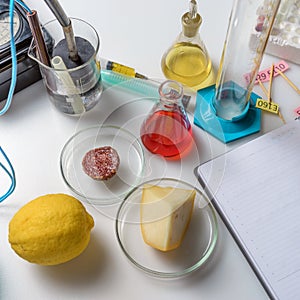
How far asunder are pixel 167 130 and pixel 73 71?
16 cm

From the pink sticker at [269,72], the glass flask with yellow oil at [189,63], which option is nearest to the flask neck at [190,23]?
the glass flask with yellow oil at [189,63]

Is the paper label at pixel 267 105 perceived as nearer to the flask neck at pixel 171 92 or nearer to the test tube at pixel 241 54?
the test tube at pixel 241 54

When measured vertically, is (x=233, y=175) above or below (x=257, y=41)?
below

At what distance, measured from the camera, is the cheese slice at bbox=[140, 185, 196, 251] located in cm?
59

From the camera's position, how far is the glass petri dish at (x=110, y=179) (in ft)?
2.11

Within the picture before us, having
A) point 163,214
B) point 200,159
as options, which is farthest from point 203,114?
point 163,214

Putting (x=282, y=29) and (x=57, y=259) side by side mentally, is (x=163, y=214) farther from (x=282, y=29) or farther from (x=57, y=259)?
(x=282, y=29)

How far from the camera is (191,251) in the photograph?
0.61 meters

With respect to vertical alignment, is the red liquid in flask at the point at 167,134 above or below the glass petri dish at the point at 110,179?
above

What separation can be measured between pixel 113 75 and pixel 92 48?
77 mm

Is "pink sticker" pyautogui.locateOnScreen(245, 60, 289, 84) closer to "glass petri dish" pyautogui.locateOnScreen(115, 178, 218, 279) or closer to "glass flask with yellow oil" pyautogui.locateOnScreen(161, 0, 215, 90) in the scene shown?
"glass flask with yellow oil" pyautogui.locateOnScreen(161, 0, 215, 90)

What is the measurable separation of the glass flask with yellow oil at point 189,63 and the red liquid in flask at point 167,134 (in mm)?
74

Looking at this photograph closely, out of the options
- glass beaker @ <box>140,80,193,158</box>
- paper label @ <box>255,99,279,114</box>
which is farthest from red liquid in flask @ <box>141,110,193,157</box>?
paper label @ <box>255,99,279,114</box>

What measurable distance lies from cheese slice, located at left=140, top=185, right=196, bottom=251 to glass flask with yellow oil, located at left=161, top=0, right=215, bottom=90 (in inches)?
7.4
